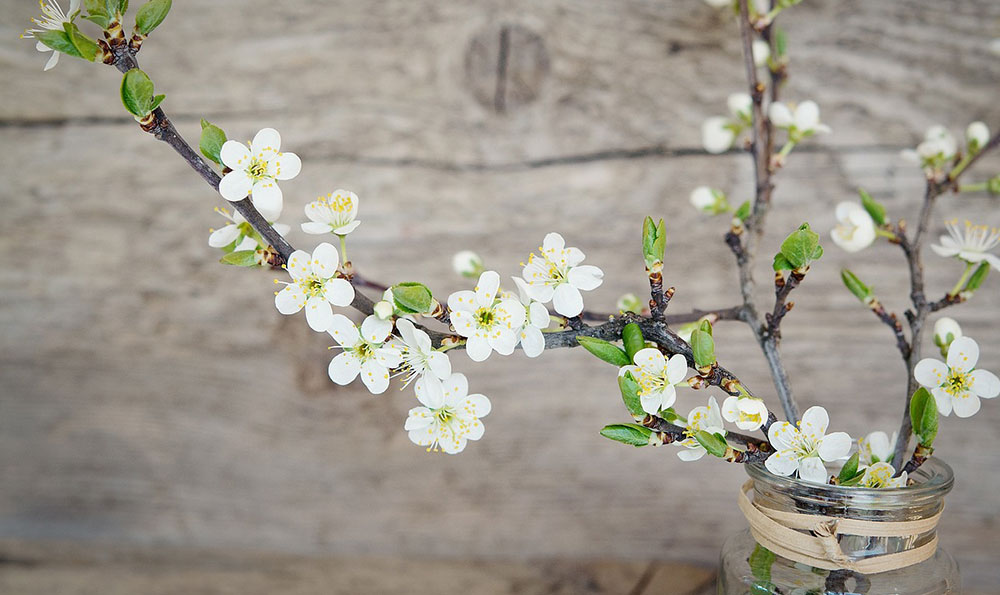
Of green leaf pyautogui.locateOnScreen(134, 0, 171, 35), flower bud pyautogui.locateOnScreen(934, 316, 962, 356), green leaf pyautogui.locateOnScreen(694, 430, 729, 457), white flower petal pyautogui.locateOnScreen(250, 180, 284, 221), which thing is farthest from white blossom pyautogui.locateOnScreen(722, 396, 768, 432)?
green leaf pyautogui.locateOnScreen(134, 0, 171, 35)

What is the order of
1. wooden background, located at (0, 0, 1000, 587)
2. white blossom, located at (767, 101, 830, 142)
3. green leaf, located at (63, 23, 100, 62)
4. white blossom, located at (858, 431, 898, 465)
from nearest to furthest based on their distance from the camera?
green leaf, located at (63, 23, 100, 62)
white blossom, located at (858, 431, 898, 465)
white blossom, located at (767, 101, 830, 142)
wooden background, located at (0, 0, 1000, 587)

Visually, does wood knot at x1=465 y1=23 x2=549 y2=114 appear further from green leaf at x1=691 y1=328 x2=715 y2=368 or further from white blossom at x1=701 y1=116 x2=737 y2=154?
green leaf at x1=691 y1=328 x2=715 y2=368

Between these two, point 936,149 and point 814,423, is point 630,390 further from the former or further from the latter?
point 936,149

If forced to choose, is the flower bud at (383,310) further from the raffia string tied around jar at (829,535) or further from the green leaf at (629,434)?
the raffia string tied around jar at (829,535)

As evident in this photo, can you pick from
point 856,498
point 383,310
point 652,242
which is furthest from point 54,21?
point 856,498

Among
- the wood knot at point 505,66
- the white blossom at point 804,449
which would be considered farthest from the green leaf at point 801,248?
the wood knot at point 505,66

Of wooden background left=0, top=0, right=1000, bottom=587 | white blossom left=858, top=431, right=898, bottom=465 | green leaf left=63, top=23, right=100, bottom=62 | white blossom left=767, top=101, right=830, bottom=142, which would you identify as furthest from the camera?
wooden background left=0, top=0, right=1000, bottom=587
